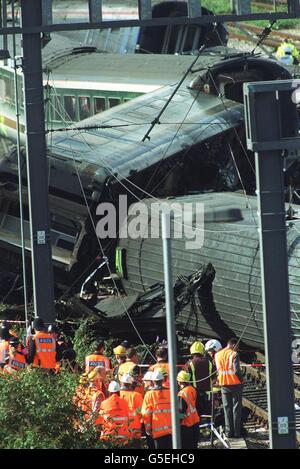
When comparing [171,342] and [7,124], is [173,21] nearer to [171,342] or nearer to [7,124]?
[171,342]

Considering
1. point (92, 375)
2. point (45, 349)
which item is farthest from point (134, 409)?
point (45, 349)

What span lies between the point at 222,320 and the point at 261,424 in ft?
12.0

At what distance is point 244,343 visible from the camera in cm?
2094

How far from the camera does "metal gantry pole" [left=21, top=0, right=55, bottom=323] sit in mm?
18516

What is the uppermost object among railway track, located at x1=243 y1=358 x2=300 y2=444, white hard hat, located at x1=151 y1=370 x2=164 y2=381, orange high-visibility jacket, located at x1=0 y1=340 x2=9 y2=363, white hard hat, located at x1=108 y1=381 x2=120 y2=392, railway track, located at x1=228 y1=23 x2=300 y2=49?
railway track, located at x1=228 y1=23 x2=300 y2=49

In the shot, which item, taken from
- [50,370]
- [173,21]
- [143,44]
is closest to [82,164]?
[173,21]

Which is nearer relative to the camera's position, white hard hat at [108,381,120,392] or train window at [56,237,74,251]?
white hard hat at [108,381,120,392]

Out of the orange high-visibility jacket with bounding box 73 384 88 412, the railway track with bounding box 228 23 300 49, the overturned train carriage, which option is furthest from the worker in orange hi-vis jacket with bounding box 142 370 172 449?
the railway track with bounding box 228 23 300 49

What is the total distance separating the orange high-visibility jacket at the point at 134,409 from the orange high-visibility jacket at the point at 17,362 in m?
2.46

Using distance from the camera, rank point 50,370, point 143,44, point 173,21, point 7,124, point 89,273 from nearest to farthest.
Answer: point 50,370 < point 173,21 < point 89,273 < point 7,124 < point 143,44

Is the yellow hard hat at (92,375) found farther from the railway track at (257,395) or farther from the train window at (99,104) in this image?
the train window at (99,104)

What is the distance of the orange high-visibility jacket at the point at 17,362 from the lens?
663 inches

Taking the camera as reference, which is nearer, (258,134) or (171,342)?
(171,342)

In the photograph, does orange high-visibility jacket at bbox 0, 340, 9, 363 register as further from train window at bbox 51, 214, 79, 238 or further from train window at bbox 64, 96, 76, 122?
train window at bbox 64, 96, 76, 122
